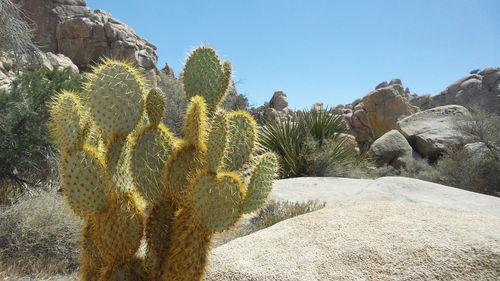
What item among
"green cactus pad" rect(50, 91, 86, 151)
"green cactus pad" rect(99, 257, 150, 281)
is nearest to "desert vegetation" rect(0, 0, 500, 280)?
"green cactus pad" rect(99, 257, 150, 281)

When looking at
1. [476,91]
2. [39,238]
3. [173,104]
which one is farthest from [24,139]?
[476,91]

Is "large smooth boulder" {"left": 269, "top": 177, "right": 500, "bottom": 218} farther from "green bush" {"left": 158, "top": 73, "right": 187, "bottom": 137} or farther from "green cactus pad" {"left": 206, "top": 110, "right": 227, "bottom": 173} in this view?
"green bush" {"left": 158, "top": 73, "right": 187, "bottom": 137}

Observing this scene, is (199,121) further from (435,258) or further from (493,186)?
(493,186)

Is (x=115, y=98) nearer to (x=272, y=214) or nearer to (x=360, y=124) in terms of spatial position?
(x=272, y=214)

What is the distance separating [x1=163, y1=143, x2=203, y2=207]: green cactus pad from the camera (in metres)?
2.10

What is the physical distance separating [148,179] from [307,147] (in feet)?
24.7

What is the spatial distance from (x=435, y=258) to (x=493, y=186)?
29.7 feet

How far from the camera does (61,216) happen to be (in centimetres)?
443

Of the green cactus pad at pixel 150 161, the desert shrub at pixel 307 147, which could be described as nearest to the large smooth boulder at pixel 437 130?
the desert shrub at pixel 307 147

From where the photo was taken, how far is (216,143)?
199 centimetres

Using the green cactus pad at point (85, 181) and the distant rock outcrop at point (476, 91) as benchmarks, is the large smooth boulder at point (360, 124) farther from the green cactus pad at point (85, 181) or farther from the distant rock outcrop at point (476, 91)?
the green cactus pad at point (85, 181)

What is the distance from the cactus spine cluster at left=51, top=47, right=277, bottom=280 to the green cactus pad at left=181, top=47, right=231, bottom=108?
13.3 inches

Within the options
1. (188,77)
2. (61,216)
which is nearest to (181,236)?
(188,77)

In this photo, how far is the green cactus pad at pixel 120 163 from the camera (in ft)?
6.91
